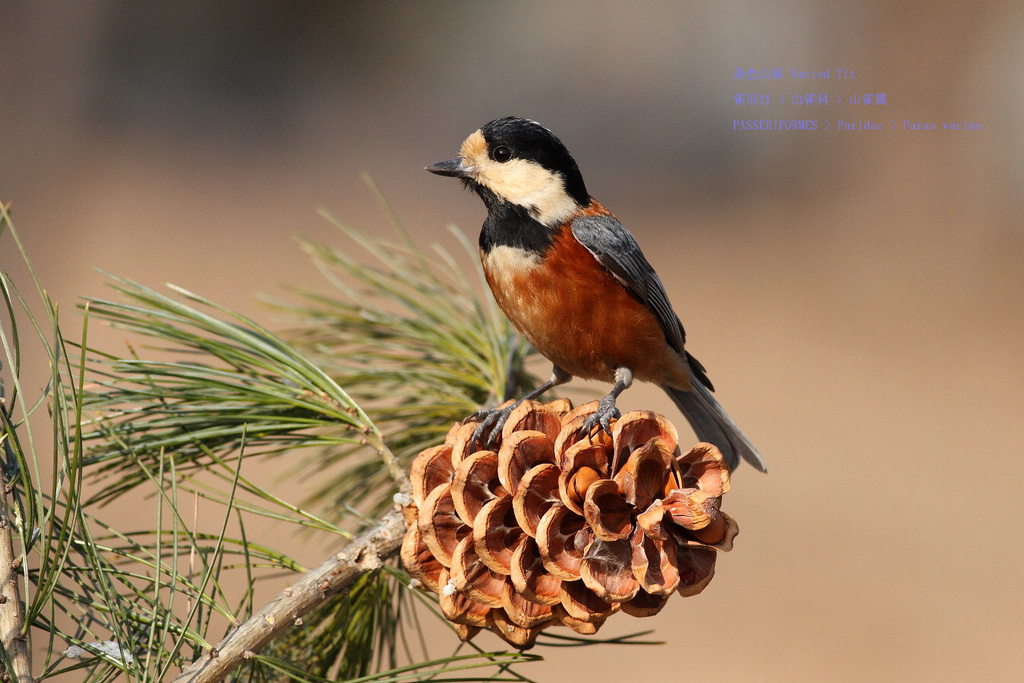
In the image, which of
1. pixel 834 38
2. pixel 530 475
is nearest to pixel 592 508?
pixel 530 475

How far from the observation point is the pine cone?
0.62m

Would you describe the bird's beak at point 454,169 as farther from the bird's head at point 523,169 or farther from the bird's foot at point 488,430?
the bird's foot at point 488,430

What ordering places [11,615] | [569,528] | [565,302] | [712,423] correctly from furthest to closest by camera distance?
[712,423], [565,302], [569,528], [11,615]

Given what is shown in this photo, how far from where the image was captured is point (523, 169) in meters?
1.16

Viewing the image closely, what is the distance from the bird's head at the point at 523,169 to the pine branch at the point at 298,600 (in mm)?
546

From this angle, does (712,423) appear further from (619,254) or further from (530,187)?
(530,187)

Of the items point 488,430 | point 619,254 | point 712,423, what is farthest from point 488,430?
point 712,423

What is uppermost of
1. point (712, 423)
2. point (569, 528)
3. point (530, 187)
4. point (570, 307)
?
point (530, 187)

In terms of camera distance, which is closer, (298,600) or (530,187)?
(298,600)

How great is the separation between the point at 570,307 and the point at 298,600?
557 millimetres

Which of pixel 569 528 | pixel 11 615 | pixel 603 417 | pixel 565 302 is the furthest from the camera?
pixel 565 302

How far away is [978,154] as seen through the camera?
4688 millimetres

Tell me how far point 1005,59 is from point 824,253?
1.36m

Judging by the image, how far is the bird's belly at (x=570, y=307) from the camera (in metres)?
1.10
